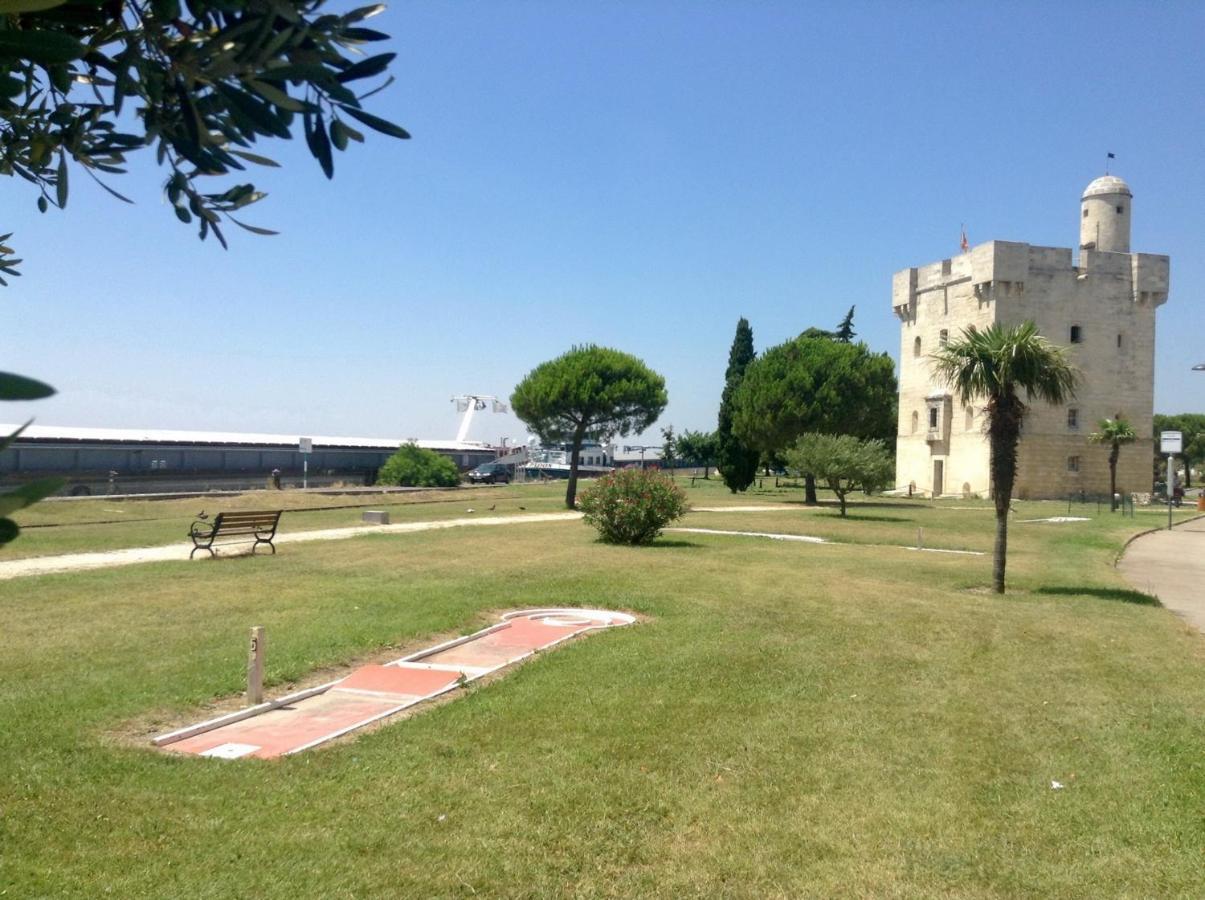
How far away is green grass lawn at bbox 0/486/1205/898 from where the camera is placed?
4.79 m

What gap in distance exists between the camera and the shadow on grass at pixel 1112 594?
51.1 ft

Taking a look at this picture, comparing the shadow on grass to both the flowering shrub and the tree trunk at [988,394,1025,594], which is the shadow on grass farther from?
the flowering shrub

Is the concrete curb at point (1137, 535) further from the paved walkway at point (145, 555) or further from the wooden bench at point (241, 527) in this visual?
the wooden bench at point (241, 527)

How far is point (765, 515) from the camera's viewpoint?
36875 mm

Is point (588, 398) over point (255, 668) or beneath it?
over

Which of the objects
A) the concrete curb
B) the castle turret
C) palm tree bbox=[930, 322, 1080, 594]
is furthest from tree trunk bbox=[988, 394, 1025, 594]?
the castle turret

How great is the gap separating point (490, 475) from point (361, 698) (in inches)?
2321

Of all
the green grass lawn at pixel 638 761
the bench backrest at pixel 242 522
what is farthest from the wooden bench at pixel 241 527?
the green grass lawn at pixel 638 761

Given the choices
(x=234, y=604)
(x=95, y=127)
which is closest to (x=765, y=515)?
(x=234, y=604)

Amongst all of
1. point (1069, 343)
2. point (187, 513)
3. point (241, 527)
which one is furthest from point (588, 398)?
point (1069, 343)

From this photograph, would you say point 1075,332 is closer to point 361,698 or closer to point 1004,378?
point 1004,378

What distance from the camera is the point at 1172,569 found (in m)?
21.7

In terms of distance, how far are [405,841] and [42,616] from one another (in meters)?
8.38

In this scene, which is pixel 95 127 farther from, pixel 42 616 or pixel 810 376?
pixel 810 376
